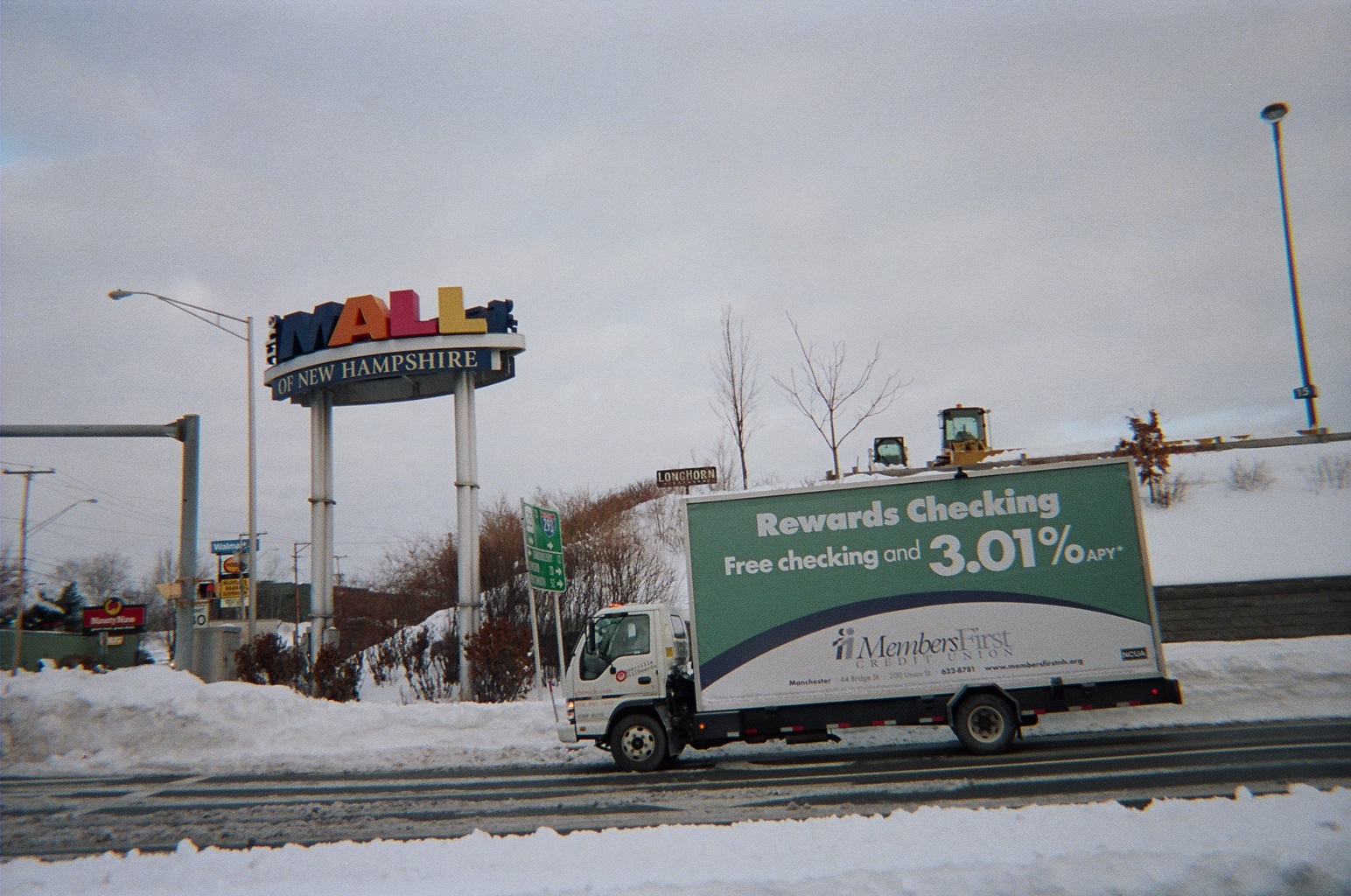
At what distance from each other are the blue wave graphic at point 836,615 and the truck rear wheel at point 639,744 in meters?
Result: 1.09

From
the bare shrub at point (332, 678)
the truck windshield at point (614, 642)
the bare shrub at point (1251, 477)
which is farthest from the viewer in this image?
the bare shrub at point (1251, 477)

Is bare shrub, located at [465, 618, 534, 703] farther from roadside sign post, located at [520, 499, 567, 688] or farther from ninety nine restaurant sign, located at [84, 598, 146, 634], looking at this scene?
ninety nine restaurant sign, located at [84, 598, 146, 634]

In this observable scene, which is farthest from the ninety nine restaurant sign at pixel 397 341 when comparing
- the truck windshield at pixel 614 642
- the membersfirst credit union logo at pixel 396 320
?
the truck windshield at pixel 614 642

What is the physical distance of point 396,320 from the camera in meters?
22.4

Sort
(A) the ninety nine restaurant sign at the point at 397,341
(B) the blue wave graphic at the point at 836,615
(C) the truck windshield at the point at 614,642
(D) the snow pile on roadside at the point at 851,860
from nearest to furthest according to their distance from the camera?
(D) the snow pile on roadside at the point at 851,860 → (B) the blue wave graphic at the point at 836,615 → (C) the truck windshield at the point at 614,642 → (A) the ninety nine restaurant sign at the point at 397,341

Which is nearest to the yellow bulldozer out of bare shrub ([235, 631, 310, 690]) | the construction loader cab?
the construction loader cab

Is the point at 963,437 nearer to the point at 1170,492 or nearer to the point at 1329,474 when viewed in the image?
the point at 1170,492

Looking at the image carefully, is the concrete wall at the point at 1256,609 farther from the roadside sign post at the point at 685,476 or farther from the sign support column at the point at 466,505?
the sign support column at the point at 466,505

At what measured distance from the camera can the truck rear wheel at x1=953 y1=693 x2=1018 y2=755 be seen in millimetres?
11648

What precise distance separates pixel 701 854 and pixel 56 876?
4.96 meters

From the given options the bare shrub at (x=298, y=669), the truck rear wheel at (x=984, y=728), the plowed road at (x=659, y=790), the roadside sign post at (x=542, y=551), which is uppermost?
the roadside sign post at (x=542, y=551)

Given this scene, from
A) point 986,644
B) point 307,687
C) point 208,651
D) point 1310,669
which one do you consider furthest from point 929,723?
point 208,651

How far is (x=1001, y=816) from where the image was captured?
663 cm

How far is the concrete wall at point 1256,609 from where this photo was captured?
16.9 m
